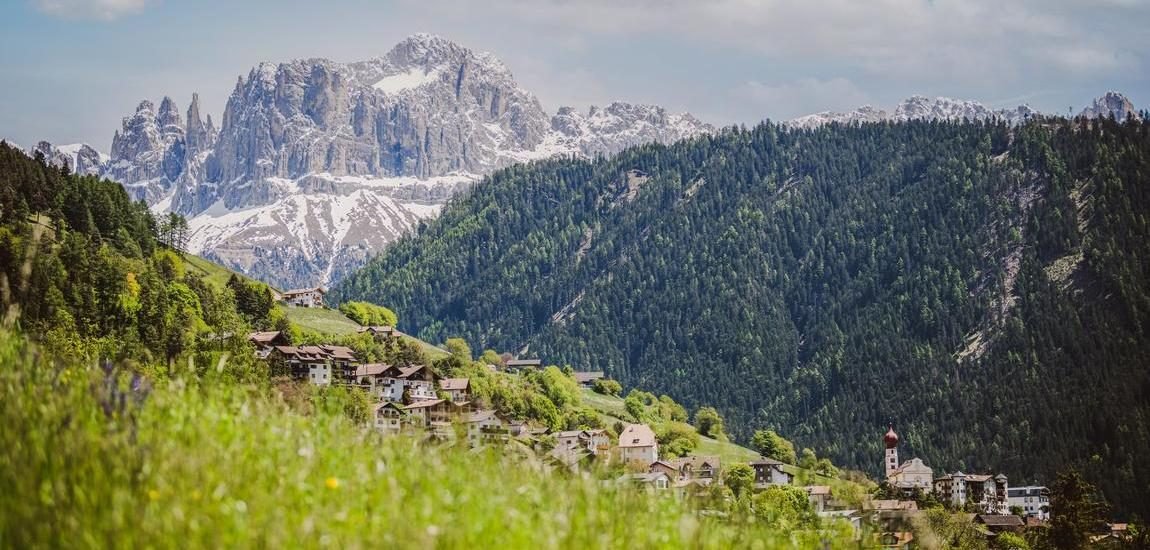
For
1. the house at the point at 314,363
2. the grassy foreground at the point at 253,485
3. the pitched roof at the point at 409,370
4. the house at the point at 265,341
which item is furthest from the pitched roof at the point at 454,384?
the grassy foreground at the point at 253,485

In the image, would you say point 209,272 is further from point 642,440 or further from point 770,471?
point 770,471

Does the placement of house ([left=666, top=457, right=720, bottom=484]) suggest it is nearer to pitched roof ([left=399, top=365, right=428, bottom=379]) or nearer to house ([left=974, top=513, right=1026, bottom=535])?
house ([left=974, top=513, right=1026, bottom=535])

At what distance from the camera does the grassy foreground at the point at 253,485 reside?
430 inches

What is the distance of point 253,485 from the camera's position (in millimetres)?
12148

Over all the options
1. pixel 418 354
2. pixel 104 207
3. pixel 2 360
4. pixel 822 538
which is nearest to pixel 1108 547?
pixel 822 538

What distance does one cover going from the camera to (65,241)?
12662 cm

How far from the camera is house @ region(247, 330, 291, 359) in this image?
131250 millimetres

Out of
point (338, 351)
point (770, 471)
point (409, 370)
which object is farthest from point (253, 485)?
point (770, 471)

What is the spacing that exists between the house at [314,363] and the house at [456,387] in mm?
12165

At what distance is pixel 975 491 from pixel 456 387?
8474cm

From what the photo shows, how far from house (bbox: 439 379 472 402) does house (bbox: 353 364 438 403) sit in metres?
2.03

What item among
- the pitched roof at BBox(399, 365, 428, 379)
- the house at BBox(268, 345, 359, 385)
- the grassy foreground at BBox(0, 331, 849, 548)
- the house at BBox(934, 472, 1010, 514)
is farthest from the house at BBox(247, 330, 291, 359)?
the grassy foreground at BBox(0, 331, 849, 548)

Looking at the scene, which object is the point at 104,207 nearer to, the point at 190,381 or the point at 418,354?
the point at 418,354

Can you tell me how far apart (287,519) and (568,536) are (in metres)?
2.73
